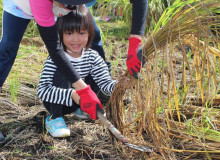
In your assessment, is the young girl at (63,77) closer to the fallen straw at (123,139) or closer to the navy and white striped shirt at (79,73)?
the navy and white striped shirt at (79,73)

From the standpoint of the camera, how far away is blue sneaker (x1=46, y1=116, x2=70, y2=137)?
1943mm

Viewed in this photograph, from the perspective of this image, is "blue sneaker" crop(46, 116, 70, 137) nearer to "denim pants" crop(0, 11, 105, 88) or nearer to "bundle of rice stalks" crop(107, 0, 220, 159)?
"bundle of rice stalks" crop(107, 0, 220, 159)

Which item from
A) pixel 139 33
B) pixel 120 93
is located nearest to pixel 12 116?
pixel 120 93

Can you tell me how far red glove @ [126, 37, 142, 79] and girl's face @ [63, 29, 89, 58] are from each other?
0.49m

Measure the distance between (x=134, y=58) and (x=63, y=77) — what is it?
667 millimetres

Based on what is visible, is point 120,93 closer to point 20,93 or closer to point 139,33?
point 139,33

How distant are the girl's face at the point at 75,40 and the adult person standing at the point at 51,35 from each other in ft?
0.95

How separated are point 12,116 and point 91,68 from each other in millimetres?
659

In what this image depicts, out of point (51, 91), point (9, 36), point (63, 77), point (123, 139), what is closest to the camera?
point (123, 139)

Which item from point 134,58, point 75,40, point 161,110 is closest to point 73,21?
point 75,40

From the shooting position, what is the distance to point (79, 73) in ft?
7.23

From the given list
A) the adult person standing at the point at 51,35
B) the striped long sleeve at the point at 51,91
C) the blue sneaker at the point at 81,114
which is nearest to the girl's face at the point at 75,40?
the striped long sleeve at the point at 51,91

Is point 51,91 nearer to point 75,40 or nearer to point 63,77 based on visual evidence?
point 63,77

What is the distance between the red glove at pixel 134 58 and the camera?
1648mm
